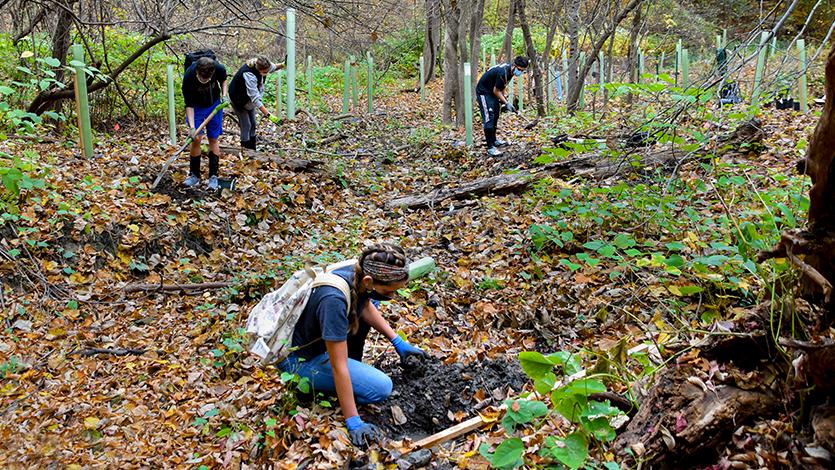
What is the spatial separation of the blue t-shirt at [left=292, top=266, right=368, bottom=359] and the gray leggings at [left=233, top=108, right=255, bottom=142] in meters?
5.54

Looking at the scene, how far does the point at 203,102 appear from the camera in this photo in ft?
22.7

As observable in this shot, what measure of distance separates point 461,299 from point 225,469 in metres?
2.60

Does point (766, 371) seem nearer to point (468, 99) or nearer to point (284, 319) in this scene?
point (284, 319)

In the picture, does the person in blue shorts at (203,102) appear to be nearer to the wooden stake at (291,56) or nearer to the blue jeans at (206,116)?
the blue jeans at (206,116)

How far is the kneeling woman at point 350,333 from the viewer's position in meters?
3.05

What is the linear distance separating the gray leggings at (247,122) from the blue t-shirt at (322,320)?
5.54 metres

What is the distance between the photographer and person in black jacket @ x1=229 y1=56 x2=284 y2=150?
7.71m

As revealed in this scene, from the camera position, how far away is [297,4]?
609 cm

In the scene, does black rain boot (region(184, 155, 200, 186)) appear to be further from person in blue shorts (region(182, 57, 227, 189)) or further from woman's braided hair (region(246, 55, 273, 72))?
woman's braided hair (region(246, 55, 273, 72))

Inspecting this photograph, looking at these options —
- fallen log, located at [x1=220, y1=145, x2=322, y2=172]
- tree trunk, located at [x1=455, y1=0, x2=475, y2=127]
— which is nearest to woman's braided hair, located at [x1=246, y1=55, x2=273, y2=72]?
fallen log, located at [x1=220, y1=145, x2=322, y2=172]

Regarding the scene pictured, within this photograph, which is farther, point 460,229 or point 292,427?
point 460,229

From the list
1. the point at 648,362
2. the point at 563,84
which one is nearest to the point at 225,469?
Answer: the point at 648,362

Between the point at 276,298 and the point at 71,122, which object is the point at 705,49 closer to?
Result: the point at 71,122

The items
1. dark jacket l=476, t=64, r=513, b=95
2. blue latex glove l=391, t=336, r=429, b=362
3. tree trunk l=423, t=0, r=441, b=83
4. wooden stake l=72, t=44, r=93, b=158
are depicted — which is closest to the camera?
blue latex glove l=391, t=336, r=429, b=362
